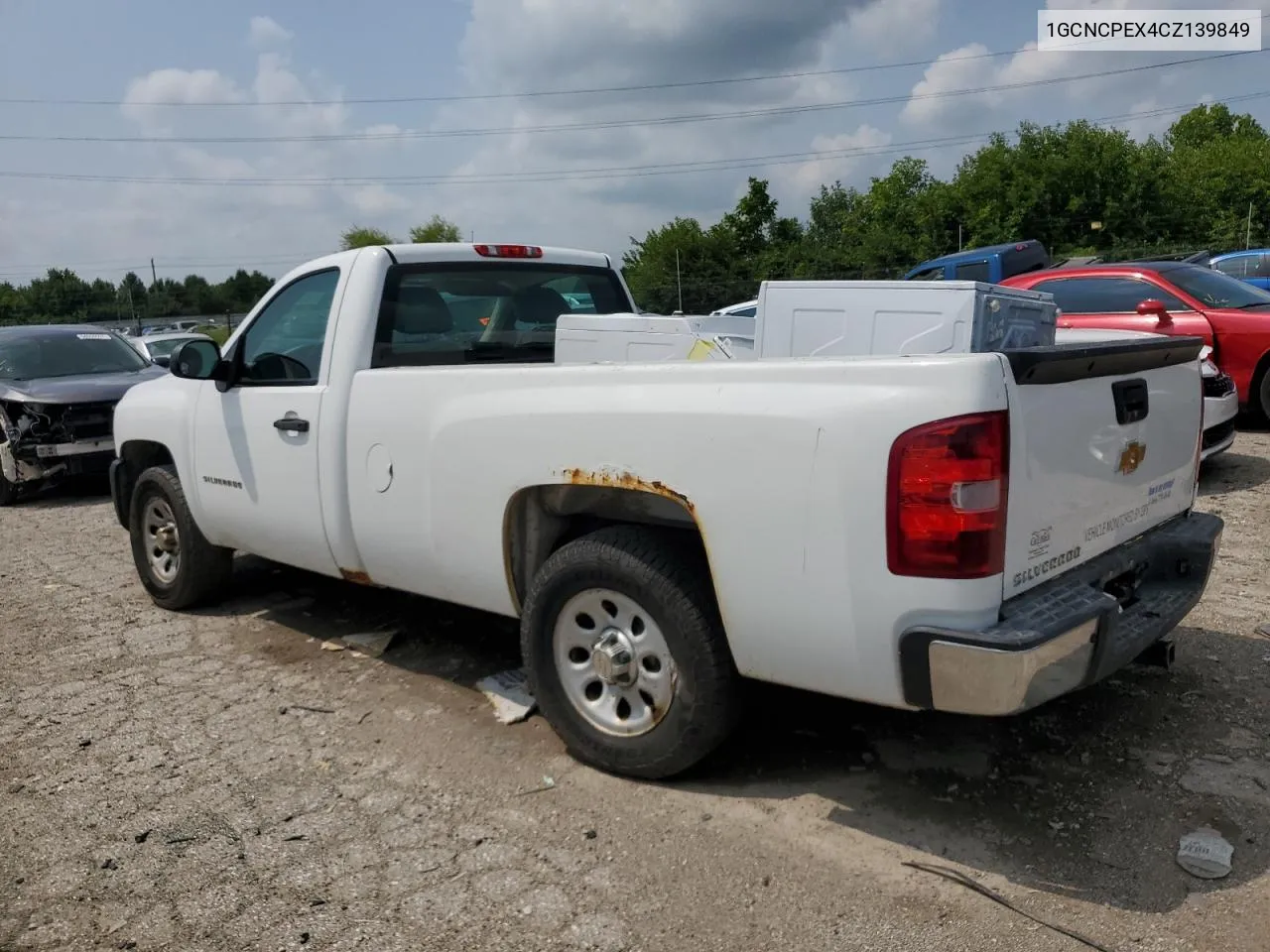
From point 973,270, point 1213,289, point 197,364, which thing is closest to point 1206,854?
point 197,364

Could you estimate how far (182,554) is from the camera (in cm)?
555

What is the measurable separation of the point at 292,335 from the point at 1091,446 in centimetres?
347

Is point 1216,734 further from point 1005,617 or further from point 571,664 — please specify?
point 571,664

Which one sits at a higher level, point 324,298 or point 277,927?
point 324,298

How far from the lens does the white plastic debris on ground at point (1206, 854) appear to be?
2.87 m

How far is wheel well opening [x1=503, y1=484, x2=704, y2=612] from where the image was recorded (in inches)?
132

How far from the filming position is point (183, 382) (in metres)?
5.40

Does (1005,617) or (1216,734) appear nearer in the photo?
(1005,617)

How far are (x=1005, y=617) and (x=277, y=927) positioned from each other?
214cm

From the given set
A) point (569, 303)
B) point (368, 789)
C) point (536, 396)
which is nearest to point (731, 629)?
point (536, 396)

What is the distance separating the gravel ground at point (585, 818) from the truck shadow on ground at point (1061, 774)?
1 centimetres

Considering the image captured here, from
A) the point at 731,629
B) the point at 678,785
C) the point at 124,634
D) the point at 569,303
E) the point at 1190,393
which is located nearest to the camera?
the point at 731,629

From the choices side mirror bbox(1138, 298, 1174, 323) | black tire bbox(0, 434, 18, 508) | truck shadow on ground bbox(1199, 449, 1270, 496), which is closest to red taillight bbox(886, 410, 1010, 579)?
truck shadow on ground bbox(1199, 449, 1270, 496)

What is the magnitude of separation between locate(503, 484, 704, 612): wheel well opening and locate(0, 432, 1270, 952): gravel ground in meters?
0.71
